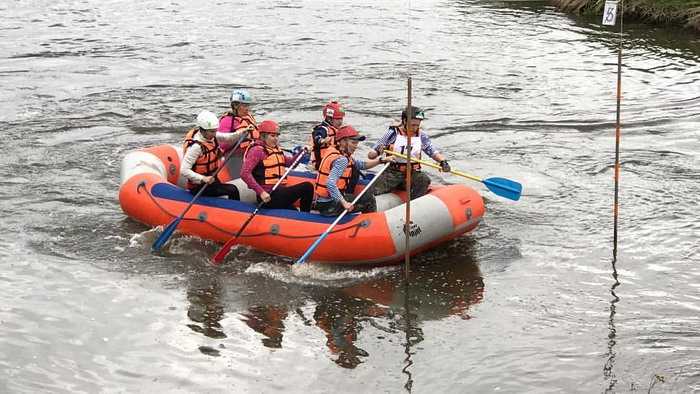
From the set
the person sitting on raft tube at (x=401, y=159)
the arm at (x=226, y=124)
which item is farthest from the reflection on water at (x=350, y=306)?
the arm at (x=226, y=124)

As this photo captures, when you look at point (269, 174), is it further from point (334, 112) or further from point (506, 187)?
point (506, 187)

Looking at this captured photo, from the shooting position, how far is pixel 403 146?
11172mm

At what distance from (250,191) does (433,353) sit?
4.11 metres

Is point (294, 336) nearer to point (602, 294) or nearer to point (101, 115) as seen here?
point (602, 294)

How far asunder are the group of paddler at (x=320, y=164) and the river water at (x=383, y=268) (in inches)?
31.0

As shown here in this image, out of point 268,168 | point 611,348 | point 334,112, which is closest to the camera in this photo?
point 611,348

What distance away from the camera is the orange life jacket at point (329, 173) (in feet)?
34.8

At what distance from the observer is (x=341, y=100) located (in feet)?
63.3

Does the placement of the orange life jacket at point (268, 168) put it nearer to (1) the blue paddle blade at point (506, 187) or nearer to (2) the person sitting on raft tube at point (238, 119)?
(2) the person sitting on raft tube at point (238, 119)

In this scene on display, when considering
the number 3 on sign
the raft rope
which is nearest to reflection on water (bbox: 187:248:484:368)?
the raft rope

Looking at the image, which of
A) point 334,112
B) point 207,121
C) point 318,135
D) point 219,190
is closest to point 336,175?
point 318,135

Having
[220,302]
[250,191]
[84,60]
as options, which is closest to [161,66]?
[84,60]

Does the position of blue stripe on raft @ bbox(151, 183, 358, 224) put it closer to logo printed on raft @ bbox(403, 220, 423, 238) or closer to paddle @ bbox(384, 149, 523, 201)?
logo printed on raft @ bbox(403, 220, 423, 238)

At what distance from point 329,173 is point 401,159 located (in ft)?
3.57
